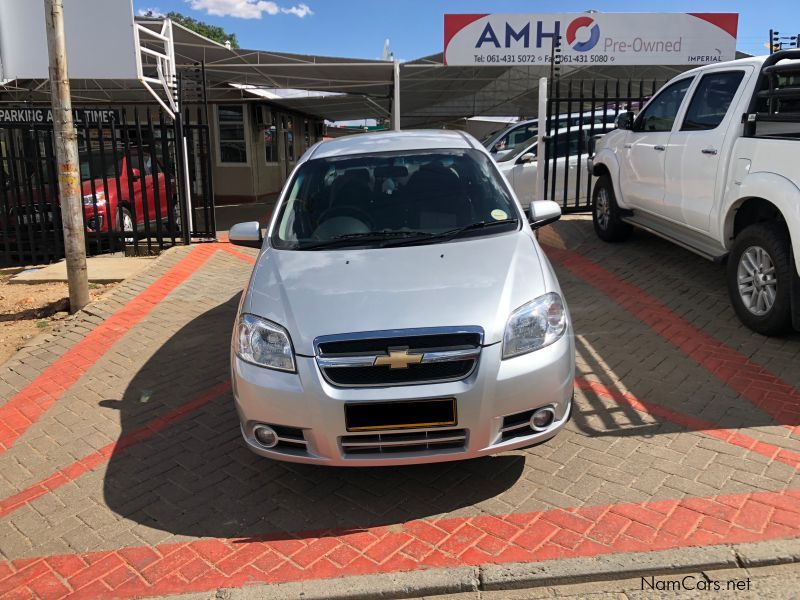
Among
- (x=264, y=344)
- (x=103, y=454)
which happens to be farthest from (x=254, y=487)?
(x=103, y=454)

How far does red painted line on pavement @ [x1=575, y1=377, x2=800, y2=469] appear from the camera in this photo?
3.77 meters

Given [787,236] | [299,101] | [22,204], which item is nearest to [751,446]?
[787,236]

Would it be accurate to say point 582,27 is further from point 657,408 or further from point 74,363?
point 74,363

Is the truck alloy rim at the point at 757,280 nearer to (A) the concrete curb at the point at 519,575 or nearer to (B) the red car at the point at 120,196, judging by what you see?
(A) the concrete curb at the point at 519,575

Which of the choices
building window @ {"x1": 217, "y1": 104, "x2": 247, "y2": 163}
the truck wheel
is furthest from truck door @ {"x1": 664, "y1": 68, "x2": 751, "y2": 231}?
building window @ {"x1": 217, "y1": 104, "x2": 247, "y2": 163}

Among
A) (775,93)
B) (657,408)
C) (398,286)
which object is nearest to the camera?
(398,286)

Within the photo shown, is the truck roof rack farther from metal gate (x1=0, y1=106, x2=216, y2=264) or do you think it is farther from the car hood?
metal gate (x1=0, y1=106, x2=216, y2=264)

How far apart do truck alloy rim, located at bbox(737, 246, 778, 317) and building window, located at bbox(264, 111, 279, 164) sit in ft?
56.4

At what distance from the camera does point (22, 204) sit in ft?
32.7

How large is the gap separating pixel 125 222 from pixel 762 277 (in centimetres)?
896

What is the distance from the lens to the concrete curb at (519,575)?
290 centimetres

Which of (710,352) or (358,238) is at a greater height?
(358,238)

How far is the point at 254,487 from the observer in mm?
3734

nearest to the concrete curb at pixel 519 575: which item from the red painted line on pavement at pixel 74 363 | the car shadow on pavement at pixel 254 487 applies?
the car shadow on pavement at pixel 254 487
